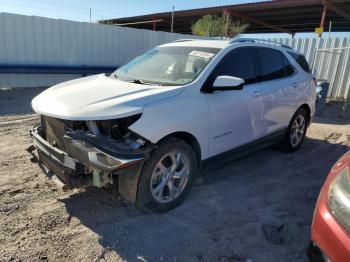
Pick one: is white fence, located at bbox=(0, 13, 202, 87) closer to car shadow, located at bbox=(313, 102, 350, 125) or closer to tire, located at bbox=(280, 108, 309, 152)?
car shadow, located at bbox=(313, 102, 350, 125)

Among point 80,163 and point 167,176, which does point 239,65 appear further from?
point 80,163

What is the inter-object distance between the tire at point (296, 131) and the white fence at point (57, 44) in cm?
789

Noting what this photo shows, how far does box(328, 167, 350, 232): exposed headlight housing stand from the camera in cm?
223

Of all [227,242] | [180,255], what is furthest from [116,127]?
[227,242]

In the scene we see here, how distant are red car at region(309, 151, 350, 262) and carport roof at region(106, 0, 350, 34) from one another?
14.2 m

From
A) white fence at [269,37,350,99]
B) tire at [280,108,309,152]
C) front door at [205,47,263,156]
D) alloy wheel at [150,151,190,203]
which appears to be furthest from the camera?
white fence at [269,37,350,99]

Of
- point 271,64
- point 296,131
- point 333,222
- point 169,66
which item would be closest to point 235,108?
point 169,66

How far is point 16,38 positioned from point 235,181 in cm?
829

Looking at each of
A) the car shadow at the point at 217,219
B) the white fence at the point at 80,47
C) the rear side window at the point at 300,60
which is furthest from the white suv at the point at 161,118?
the white fence at the point at 80,47

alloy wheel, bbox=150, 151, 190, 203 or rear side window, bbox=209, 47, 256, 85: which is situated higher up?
rear side window, bbox=209, 47, 256, 85

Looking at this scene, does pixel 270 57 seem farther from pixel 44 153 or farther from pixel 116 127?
pixel 44 153

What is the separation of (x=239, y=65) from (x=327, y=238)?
2685 mm

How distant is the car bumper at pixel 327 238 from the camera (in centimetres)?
214

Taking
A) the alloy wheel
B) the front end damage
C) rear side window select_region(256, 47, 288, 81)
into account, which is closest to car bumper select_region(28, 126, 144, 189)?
the front end damage
